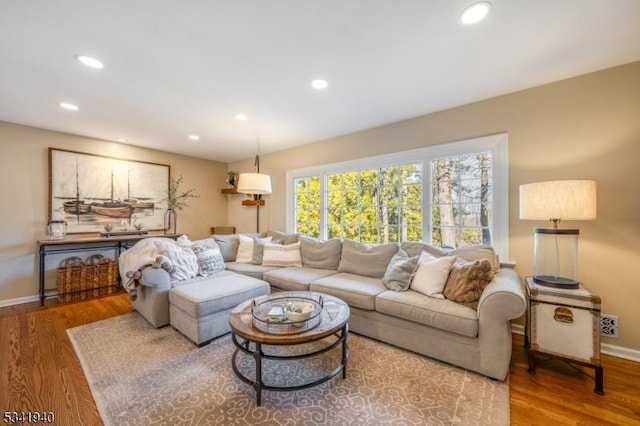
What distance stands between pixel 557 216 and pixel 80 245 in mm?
5862

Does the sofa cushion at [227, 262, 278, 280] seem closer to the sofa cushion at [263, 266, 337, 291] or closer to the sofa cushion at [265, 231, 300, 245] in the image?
the sofa cushion at [263, 266, 337, 291]

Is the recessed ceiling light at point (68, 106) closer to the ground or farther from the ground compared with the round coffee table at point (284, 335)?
farther from the ground

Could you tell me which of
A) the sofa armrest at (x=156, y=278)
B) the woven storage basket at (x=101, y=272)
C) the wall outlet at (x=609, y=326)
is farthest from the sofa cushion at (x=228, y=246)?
the wall outlet at (x=609, y=326)

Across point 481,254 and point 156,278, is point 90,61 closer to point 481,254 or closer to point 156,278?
point 156,278

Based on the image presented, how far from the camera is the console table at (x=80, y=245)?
11.3ft

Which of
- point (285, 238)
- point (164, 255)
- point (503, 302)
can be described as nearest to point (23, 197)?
point (164, 255)

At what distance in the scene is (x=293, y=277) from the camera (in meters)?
3.09

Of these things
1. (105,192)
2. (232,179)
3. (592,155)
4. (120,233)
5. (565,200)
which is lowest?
(120,233)

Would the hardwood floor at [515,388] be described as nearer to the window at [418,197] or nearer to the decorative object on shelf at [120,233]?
the window at [418,197]

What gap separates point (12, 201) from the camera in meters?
3.49

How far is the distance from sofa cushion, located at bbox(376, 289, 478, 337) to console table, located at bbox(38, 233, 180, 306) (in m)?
3.95

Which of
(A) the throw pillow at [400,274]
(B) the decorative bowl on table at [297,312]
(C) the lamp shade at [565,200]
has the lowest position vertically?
(B) the decorative bowl on table at [297,312]

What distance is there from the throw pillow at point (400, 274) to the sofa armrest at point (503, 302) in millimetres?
667

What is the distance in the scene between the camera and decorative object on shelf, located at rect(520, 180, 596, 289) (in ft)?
6.35
